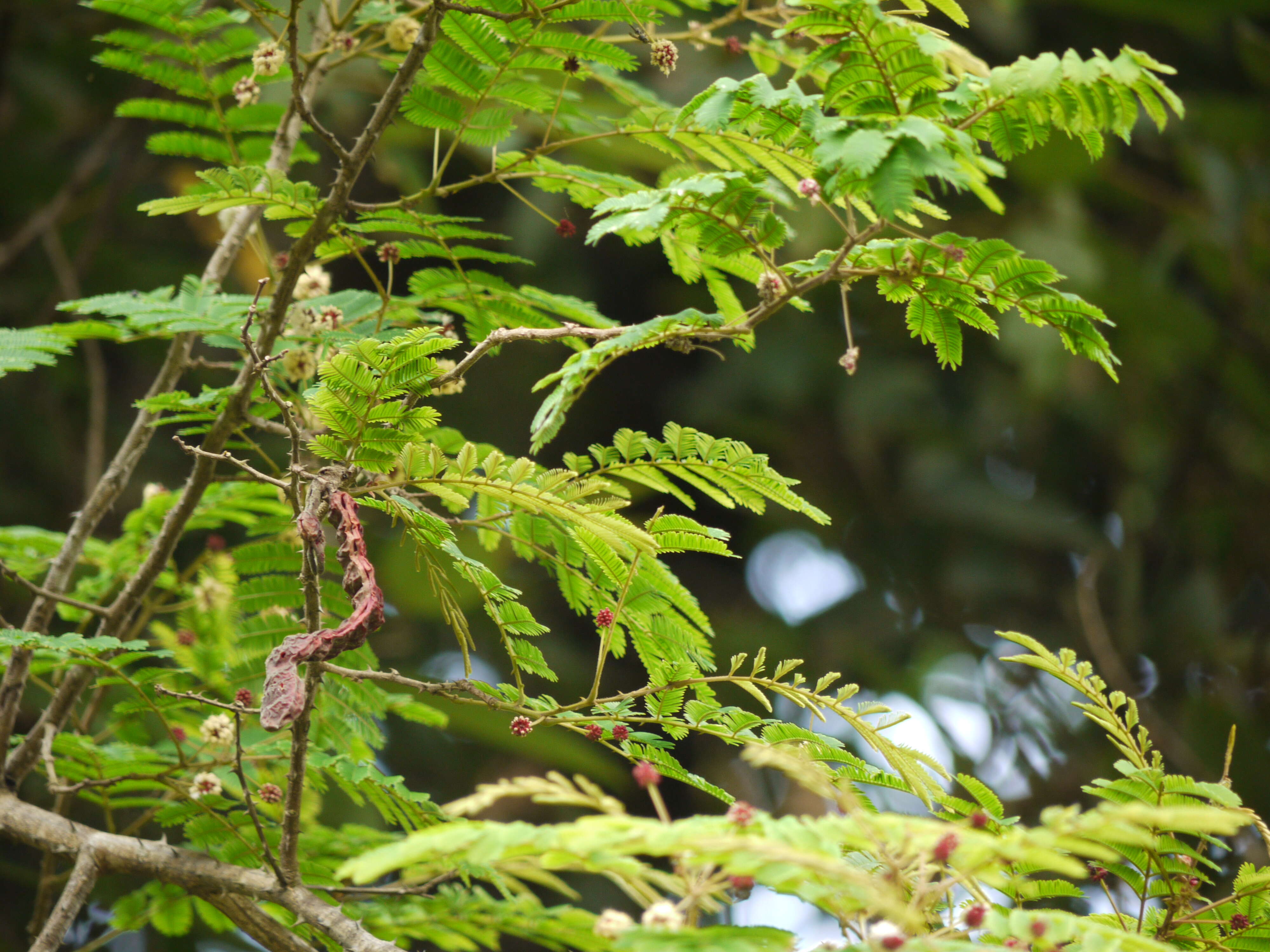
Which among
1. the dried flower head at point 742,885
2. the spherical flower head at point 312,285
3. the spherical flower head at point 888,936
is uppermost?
the spherical flower head at point 312,285

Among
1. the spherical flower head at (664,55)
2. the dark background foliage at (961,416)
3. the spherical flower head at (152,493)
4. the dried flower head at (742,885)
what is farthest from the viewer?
the dark background foliage at (961,416)

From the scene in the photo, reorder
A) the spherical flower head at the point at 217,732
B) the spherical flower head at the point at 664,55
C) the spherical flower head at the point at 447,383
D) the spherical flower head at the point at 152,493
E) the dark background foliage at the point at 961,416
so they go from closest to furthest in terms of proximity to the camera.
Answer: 1. the spherical flower head at the point at 447,383
2. the spherical flower head at the point at 664,55
3. the spherical flower head at the point at 217,732
4. the spherical flower head at the point at 152,493
5. the dark background foliage at the point at 961,416

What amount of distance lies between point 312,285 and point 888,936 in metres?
1.27

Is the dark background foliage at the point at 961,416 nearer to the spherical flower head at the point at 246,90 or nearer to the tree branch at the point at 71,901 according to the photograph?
the spherical flower head at the point at 246,90

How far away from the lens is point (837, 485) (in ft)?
16.4

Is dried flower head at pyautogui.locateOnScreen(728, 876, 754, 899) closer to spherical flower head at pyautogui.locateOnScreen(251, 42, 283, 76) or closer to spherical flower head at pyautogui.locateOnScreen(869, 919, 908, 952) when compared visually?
spherical flower head at pyautogui.locateOnScreen(869, 919, 908, 952)

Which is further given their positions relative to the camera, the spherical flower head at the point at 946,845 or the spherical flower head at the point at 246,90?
the spherical flower head at the point at 246,90

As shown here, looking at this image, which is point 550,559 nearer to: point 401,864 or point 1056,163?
point 401,864

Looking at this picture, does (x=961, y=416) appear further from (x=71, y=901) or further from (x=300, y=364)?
(x=71, y=901)

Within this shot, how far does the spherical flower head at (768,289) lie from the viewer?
3.18 ft

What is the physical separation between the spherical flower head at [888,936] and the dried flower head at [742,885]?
90mm

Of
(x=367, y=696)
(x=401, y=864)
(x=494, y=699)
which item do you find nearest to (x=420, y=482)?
(x=494, y=699)

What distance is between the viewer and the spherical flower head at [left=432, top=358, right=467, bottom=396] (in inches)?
42.7

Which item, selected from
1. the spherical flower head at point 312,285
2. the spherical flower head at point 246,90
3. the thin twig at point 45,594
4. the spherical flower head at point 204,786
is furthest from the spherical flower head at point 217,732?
the spherical flower head at point 246,90
